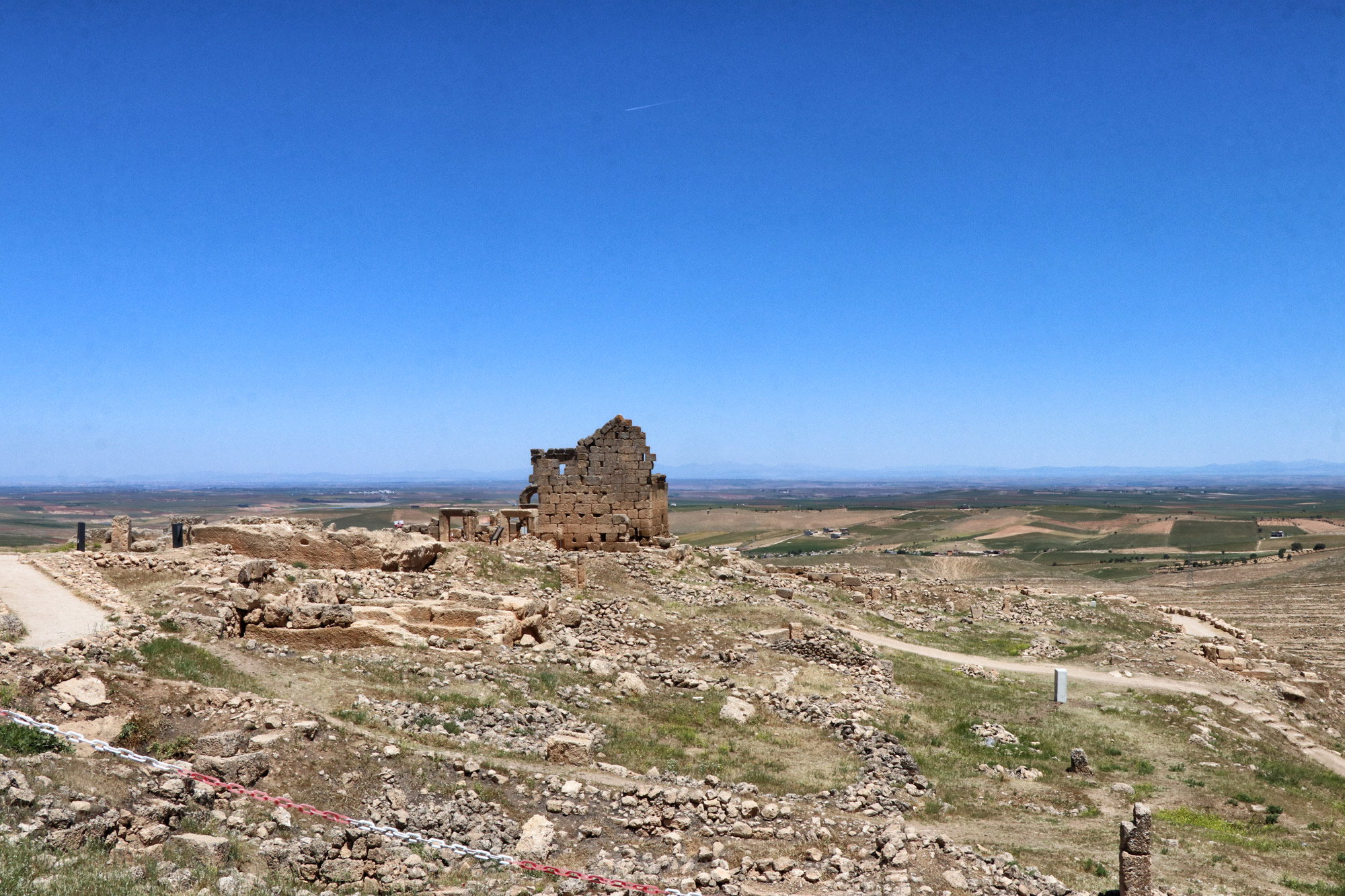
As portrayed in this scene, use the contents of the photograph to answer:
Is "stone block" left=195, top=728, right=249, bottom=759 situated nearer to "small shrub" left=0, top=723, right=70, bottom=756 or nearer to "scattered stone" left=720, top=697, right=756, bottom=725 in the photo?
"small shrub" left=0, top=723, right=70, bottom=756

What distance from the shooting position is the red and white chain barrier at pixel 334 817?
952cm

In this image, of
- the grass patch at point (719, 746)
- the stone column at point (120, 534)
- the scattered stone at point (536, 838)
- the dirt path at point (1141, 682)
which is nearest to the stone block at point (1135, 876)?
the grass patch at point (719, 746)

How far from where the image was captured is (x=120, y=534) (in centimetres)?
2273

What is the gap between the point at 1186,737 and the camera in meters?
19.2

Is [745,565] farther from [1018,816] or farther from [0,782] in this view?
[0,782]

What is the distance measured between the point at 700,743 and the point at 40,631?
437 inches

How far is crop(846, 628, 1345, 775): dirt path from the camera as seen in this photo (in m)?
21.0

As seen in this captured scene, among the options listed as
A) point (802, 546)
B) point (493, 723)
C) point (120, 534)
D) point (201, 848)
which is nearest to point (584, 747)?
point (493, 723)

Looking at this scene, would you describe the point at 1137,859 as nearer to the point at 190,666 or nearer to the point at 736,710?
the point at 736,710

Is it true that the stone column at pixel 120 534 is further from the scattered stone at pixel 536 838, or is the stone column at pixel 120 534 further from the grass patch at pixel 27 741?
the scattered stone at pixel 536 838

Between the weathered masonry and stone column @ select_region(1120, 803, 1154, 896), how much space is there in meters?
20.1

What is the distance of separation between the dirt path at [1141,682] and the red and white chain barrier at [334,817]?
17480 mm

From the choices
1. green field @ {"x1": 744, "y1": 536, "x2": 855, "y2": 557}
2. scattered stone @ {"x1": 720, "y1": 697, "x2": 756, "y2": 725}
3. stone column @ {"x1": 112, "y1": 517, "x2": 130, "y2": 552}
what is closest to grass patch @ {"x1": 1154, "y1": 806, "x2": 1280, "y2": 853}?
scattered stone @ {"x1": 720, "y1": 697, "x2": 756, "y2": 725}

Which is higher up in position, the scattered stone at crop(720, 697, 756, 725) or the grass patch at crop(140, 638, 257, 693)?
the grass patch at crop(140, 638, 257, 693)
